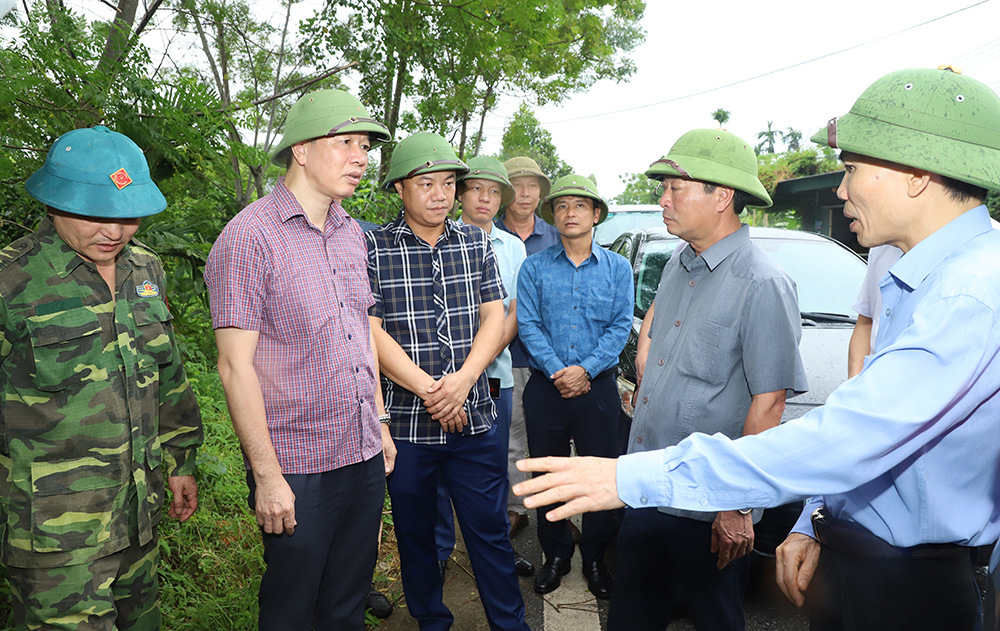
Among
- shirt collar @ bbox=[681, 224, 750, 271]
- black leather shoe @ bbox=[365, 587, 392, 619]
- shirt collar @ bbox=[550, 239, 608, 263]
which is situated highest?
shirt collar @ bbox=[550, 239, 608, 263]

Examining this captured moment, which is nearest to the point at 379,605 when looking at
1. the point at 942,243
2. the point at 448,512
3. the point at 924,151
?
the point at 448,512

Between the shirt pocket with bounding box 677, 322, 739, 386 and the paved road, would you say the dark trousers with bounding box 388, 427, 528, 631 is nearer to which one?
the paved road

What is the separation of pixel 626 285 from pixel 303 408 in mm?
2271

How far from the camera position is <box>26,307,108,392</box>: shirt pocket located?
201 centimetres

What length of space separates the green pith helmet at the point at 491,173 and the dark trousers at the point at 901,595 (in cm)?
332

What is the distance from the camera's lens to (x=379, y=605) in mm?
3268

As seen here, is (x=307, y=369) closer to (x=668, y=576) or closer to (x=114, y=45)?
(x=668, y=576)

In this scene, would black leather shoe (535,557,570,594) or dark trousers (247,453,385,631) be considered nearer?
dark trousers (247,453,385,631)

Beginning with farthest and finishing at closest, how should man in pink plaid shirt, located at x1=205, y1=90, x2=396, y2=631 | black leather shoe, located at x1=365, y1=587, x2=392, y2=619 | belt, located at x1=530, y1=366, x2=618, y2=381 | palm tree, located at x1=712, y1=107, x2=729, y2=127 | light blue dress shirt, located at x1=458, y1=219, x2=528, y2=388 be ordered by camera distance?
palm tree, located at x1=712, y1=107, x2=729, y2=127
light blue dress shirt, located at x1=458, y1=219, x2=528, y2=388
belt, located at x1=530, y1=366, x2=618, y2=381
black leather shoe, located at x1=365, y1=587, x2=392, y2=619
man in pink plaid shirt, located at x1=205, y1=90, x2=396, y2=631

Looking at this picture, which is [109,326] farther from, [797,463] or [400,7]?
[400,7]

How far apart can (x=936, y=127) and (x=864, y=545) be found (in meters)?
0.99

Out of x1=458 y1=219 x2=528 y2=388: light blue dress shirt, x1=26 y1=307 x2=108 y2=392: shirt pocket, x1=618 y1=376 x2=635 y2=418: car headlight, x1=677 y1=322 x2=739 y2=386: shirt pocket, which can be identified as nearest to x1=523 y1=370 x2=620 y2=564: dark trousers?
x1=618 y1=376 x2=635 y2=418: car headlight

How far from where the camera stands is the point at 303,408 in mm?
2297

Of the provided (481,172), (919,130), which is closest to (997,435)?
(919,130)
